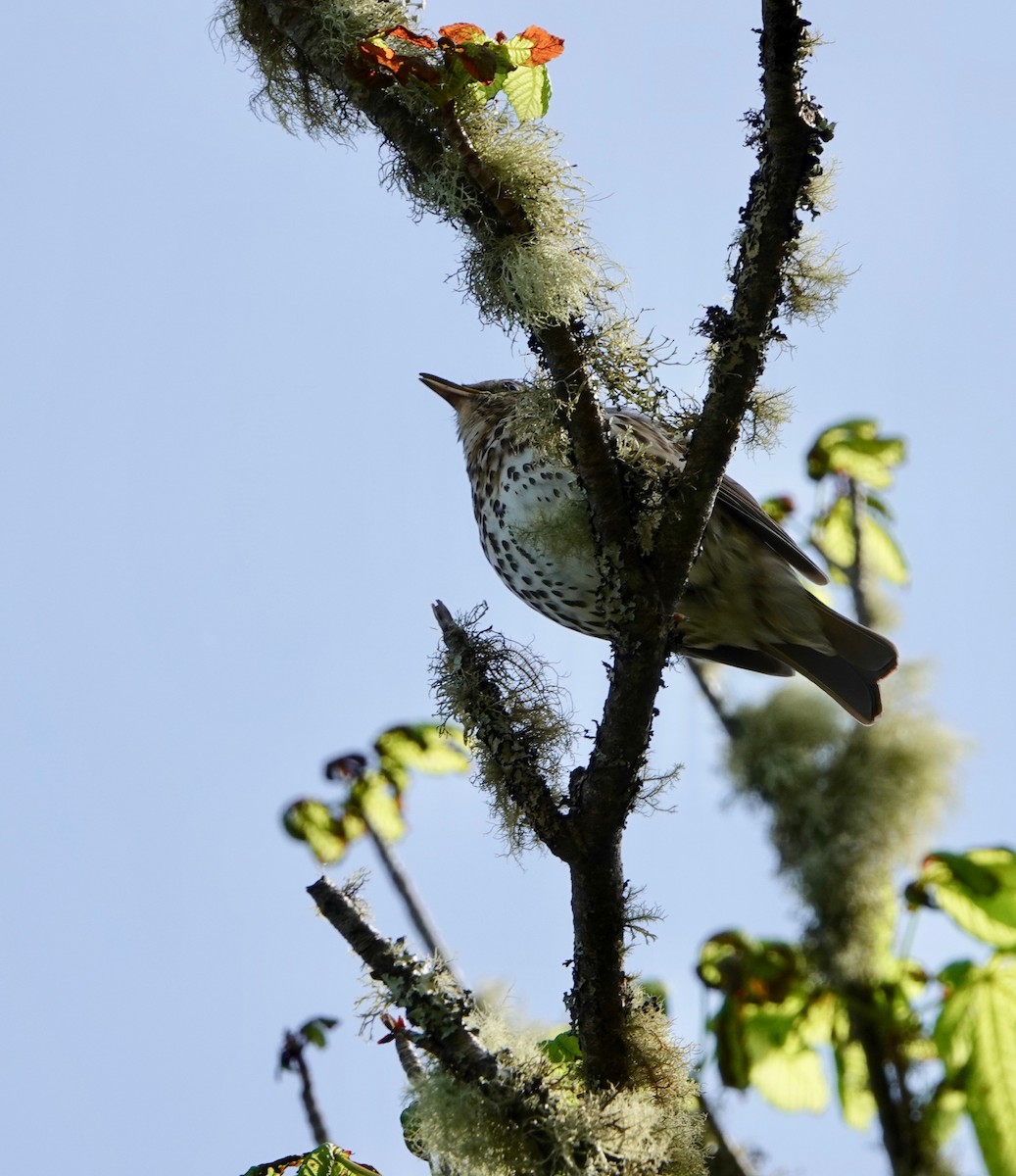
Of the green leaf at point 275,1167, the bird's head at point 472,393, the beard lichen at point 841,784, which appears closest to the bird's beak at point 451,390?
the bird's head at point 472,393

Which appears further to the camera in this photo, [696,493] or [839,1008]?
[839,1008]

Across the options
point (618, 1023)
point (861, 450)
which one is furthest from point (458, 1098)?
point (861, 450)

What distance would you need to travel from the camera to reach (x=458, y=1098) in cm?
241

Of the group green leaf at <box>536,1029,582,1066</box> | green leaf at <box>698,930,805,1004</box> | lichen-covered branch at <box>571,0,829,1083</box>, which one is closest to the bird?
lichen-covered branch at <box>571,0,829,1083</box>

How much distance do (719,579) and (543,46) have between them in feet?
6.72

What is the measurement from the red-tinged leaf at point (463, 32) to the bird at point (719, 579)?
121 cm

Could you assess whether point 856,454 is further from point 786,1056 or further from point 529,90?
point 529,90

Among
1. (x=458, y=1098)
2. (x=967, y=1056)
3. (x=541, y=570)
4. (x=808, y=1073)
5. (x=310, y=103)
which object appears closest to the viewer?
(x=458, y=1098)

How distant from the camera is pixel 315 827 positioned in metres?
4.00

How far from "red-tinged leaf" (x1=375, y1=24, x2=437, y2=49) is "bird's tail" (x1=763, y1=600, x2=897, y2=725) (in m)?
2.51

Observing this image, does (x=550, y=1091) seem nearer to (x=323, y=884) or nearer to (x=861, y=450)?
(x=323, y=884)

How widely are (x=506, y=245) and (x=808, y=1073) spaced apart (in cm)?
294

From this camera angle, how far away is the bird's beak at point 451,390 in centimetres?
461

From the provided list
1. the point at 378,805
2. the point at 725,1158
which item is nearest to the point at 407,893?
the point at 378,805
